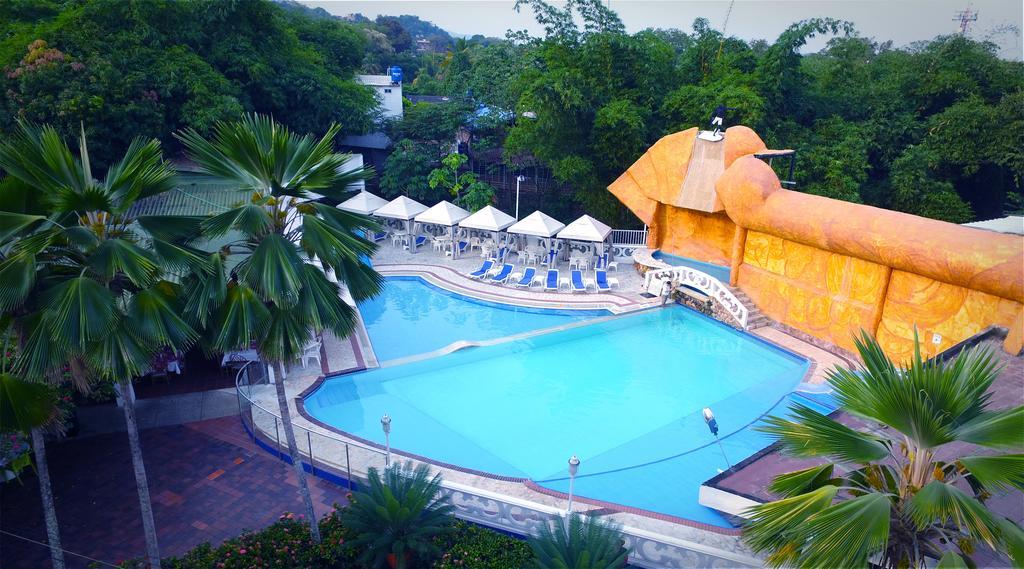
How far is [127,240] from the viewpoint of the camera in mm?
5520

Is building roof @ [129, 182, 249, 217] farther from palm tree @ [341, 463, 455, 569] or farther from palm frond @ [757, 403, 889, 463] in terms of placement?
palm frond @ [757, 403, 889, 463]

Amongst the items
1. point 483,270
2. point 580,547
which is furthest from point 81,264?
point 483,270

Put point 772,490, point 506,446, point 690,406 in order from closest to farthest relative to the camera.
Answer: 1. point 772,490
2. point 506,446
3. point 690,406

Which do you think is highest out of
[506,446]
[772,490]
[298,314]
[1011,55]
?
[1011,55]

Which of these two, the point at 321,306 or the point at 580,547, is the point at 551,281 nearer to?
the point at 580,547

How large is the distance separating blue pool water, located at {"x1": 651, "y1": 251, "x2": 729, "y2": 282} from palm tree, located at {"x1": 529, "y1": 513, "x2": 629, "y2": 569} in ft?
41.0

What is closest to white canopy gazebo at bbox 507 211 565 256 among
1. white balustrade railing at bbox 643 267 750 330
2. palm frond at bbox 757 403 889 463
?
white balustrade railing at bbox 643 267 750 330

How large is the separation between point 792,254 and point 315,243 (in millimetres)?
12905

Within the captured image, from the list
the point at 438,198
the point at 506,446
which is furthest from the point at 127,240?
the point at 438,198

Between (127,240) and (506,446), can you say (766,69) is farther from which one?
(127,240)

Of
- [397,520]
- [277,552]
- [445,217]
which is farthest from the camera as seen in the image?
[445,217]

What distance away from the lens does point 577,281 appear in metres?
18.7

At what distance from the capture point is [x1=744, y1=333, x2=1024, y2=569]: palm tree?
3.80 metres

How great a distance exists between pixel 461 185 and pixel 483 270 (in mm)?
7254
